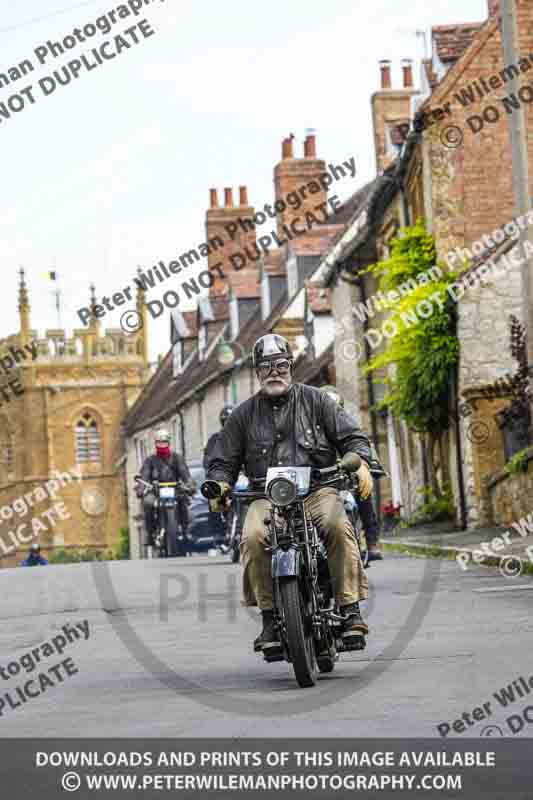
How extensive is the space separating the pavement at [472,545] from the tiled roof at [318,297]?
51.6ft

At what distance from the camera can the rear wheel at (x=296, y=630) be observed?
8.45m

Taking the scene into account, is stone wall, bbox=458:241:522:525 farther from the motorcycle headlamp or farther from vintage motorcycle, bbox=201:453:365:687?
the motorcycle headlamp

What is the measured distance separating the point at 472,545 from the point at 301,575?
13.5 meters

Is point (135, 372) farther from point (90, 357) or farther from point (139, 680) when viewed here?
point (139, 680)

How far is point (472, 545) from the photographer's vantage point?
2208 centimetres

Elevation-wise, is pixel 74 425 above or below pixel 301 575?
above

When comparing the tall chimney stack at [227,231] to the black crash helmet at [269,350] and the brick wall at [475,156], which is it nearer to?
the brick wall at [475,156]

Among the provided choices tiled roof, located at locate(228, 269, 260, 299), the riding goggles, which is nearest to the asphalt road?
the riding goggles

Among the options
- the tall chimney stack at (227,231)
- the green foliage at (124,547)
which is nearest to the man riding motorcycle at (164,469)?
the tall chimney stack at (227,231)

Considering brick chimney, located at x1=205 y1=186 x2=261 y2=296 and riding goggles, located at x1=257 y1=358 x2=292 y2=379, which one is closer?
riding goggles, located at x1=257 y1=358 x2=292 y2=379

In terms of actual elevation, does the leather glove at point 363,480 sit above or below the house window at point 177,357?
below

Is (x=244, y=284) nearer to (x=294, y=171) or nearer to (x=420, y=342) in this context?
(x=294, y=171)

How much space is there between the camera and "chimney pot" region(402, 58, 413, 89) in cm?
4616
